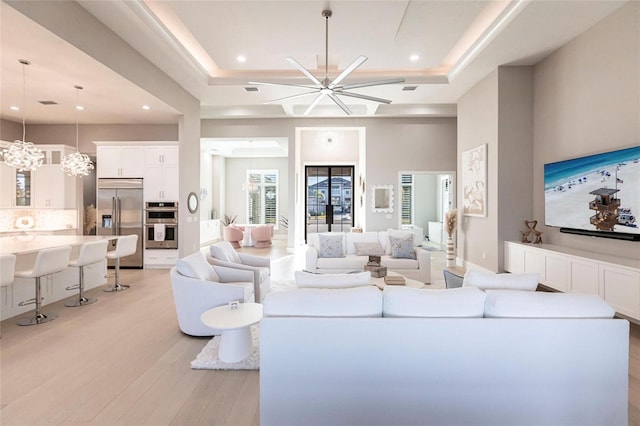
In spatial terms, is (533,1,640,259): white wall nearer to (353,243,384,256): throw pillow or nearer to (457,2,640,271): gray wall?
(457,2,640,271): gray wall

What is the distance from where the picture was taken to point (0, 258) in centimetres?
306

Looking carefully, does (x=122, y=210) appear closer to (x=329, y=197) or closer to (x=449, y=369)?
(x=329, y=197)

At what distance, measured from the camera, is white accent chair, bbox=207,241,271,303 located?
4043mm

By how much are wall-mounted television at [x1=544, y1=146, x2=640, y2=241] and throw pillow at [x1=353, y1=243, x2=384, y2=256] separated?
2.66m

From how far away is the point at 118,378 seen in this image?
2477 mm

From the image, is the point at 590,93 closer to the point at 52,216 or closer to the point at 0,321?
the point at 0,321

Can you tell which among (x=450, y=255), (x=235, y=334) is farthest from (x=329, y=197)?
(x=235, y=334)

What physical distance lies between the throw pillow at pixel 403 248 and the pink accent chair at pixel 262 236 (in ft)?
18.5

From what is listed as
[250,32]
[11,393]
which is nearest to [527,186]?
[250,32]

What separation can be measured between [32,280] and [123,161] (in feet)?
10.5

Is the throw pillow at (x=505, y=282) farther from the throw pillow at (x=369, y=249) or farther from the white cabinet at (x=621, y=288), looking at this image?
the throw pillow at (x=369, y=249)

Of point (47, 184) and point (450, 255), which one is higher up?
point (47, 184)

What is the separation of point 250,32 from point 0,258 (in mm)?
4028

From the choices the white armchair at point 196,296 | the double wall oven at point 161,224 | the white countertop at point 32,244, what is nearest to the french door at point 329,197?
the double wall oven at point 161,224
